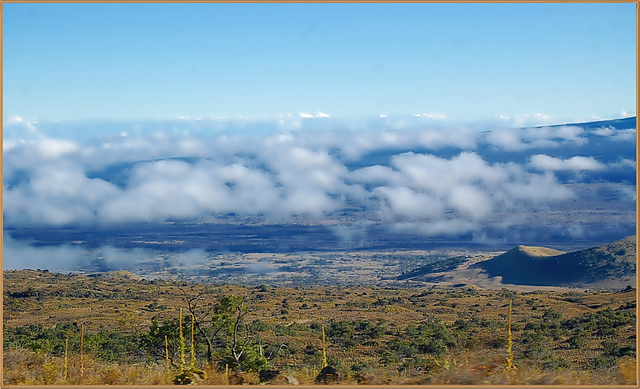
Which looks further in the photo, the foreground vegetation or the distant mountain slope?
the distant mountain slope

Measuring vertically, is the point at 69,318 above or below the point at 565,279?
above

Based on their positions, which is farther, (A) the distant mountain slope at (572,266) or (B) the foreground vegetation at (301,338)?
(A) the distant mountain slope at (572,266)

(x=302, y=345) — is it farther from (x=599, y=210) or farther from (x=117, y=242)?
(x=599, y=210)

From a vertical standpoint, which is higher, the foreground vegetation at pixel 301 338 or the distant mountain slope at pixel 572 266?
the foreground vegetation at pixel 301 338

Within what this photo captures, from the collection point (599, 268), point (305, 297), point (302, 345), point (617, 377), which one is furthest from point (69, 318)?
point (599, 268)

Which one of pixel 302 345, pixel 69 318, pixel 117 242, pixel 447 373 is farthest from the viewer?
pixel 117 242
